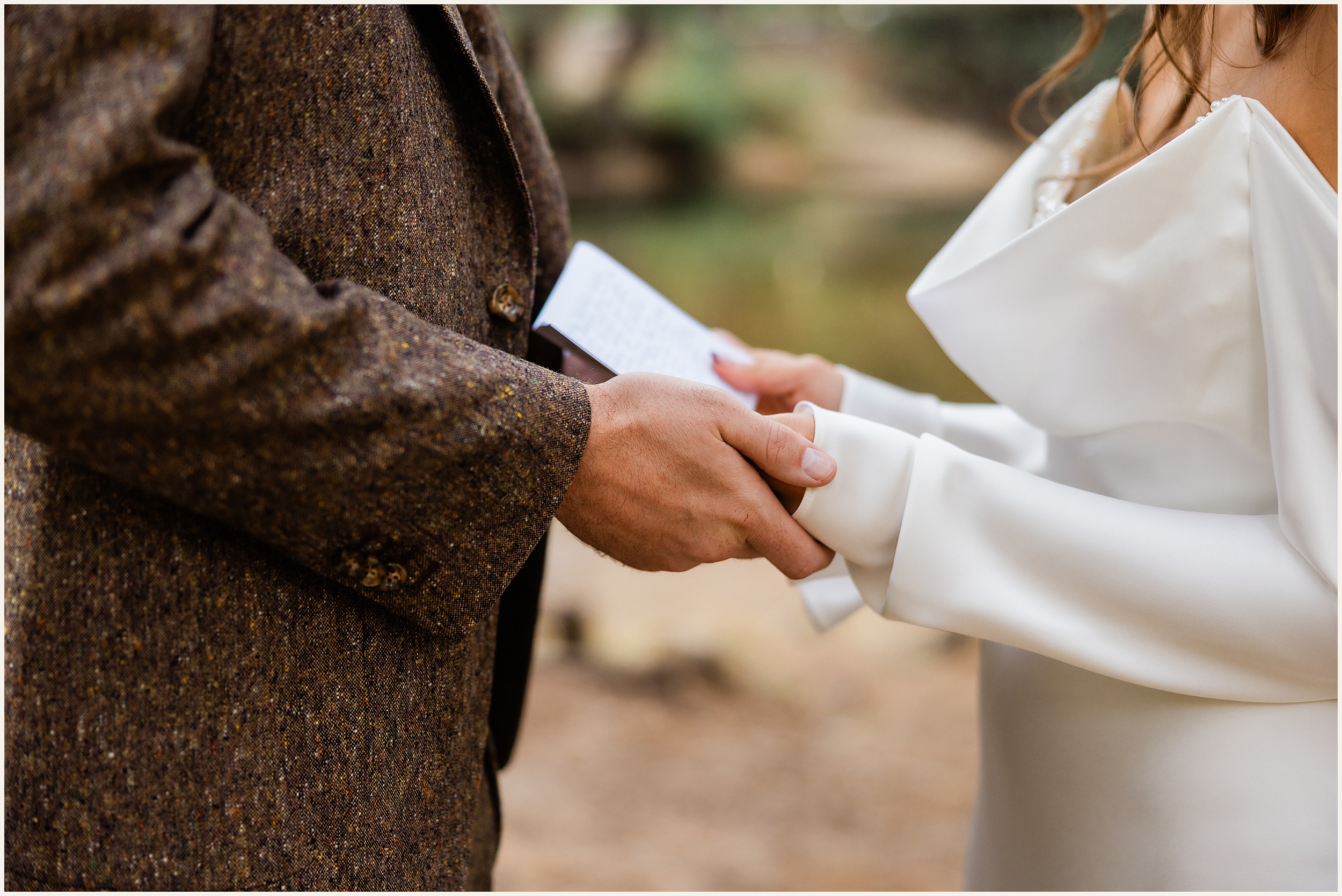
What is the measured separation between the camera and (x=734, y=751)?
2455 millimetres

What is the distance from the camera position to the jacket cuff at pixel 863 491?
34.9 inches

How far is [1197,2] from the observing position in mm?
880

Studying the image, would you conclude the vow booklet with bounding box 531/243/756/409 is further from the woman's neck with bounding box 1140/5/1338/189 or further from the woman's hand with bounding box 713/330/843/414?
the woman's neck with bounding box 1140/5/1338/189

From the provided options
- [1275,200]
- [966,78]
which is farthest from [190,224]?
[966,78]

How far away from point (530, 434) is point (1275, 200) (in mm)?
681

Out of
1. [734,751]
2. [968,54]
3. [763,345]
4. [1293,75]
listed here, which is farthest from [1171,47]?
[968,54]

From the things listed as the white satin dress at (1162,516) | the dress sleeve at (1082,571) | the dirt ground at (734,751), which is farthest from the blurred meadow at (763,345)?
the dress sleeve at (1082,571)

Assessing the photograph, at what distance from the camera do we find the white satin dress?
0.79 metres

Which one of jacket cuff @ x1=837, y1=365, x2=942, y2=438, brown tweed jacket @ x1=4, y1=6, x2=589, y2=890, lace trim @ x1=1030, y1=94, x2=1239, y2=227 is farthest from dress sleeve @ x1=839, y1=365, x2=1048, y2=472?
brown tweed jacket @ x1=4, y1=6, x2=589, y2=890

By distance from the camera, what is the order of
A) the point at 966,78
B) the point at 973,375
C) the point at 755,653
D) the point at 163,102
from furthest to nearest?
the point at 966,78 → the point at 755,653 → the point at 973,375 → the point at 163,102

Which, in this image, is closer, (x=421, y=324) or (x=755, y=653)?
(x=421, y=324)

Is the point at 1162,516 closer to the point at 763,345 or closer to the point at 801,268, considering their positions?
the point at 763,345

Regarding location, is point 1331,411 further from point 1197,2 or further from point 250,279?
point 250,279

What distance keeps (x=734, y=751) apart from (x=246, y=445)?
2049 mm
